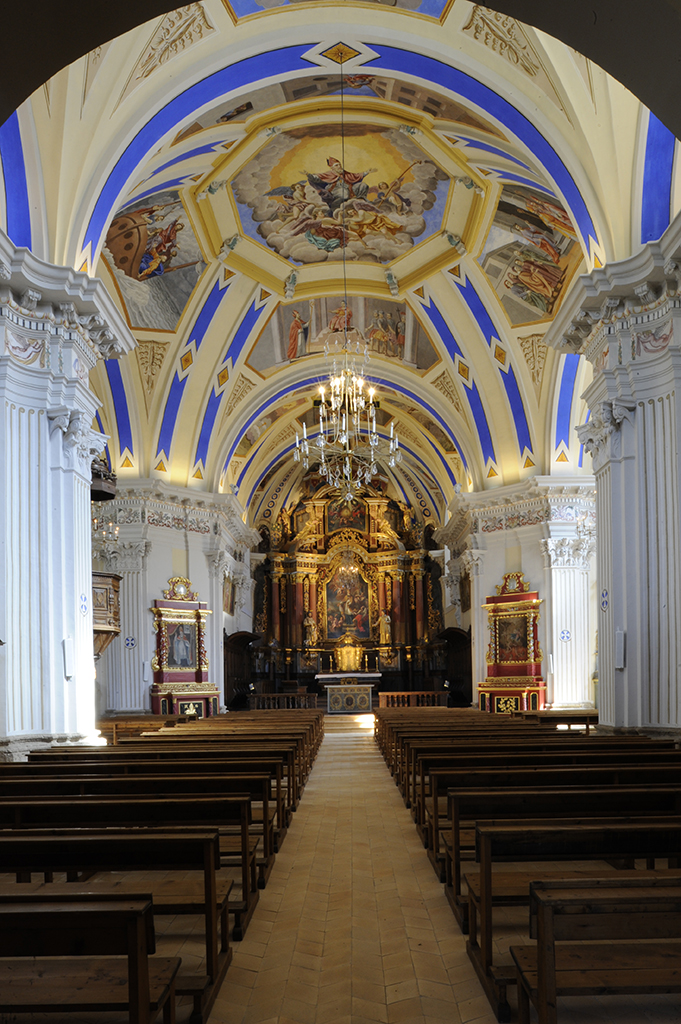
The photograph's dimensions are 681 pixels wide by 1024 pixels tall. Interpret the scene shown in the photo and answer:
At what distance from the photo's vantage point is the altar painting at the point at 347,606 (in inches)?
1252

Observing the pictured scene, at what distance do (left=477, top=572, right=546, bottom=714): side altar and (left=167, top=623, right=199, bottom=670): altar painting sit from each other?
6799mm

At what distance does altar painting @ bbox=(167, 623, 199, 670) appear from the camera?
62.7 ft

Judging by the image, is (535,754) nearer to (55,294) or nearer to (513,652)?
(55,294)

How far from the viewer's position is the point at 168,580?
19484 millimetres

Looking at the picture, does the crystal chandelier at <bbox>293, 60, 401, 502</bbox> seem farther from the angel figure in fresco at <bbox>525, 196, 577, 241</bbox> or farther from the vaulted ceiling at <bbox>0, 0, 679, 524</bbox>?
the angel figure in fresco at <bbox>525, 196, 577, 241</bbox>

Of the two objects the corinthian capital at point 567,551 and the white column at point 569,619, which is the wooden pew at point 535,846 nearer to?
the white column at point 569,619

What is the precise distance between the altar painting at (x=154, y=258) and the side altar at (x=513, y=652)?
9620 mm

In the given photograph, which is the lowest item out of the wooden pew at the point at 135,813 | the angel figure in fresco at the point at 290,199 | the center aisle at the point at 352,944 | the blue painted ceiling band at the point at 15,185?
the center aisle at the point at 352,944

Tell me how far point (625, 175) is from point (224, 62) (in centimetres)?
536

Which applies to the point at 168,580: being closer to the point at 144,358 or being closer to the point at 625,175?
the point at 144,358

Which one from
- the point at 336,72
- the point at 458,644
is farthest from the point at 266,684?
the point at 336,72

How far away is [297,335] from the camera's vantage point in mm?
20875

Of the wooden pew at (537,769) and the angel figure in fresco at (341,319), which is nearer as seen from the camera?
the wooden pew at (537,769)

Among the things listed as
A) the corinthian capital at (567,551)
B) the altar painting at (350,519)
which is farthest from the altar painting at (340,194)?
the altar painting at (350,519)
